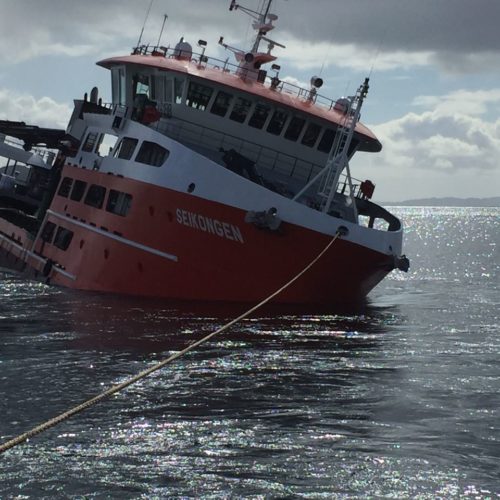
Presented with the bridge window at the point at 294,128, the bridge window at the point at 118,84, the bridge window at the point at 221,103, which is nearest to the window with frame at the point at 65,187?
the bridge window at the point at 118,84

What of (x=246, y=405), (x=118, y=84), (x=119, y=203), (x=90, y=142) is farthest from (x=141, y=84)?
(x=246, y=405)

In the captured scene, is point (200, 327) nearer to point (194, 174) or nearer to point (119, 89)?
point (194, 174)

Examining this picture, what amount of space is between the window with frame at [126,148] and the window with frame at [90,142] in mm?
2697

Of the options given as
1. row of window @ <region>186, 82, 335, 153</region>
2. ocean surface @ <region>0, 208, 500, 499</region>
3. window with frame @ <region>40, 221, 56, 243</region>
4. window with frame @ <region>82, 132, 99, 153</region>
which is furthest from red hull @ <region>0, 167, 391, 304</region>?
window with frame @ <region>40, 221, 56, 243</region>

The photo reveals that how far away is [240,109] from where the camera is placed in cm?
2477

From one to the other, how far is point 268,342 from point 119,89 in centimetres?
1331

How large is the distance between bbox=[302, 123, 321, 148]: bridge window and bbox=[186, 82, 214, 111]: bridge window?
131 inches

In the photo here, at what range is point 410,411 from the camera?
13.1 m

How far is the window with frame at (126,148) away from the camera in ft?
77.7

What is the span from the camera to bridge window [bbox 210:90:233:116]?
80.8ft

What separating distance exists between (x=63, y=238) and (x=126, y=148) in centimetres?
412

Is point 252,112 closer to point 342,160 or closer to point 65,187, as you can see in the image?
point 342,160

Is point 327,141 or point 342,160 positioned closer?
point 342,160

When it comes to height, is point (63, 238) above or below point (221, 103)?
below
